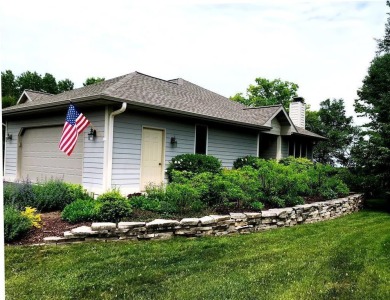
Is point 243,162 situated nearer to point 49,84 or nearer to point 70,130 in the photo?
point 70,130

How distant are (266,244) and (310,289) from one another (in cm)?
178

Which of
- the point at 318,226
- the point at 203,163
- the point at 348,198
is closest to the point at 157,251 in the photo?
the point at 318,226

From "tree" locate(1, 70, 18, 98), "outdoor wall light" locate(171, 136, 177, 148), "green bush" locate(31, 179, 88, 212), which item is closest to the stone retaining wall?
"green bush" locate(31, 179, 88, 212)

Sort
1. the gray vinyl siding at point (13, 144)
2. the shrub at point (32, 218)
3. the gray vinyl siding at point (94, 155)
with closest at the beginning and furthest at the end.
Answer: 1. the shrub at point (32, 218)
2. the gray vinyl siding at point (94, 155)
3. the gray vinyl siding at point (13, 144)

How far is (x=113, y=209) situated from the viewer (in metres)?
5.61

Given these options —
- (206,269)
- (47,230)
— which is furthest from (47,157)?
(206,269)

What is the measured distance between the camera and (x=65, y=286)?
342 centimetres

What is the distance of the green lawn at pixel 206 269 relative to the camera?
336cm

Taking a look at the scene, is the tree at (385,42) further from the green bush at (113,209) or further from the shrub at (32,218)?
the shrub at (32,218)

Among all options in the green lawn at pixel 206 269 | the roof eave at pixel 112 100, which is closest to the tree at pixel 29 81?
the roof eave at pixel 112 100

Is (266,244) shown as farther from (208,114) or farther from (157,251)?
(208,114)

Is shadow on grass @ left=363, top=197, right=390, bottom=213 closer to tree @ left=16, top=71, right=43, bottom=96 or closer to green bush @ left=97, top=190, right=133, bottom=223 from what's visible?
green bush @ left=97, top=190, right=133, bottom=223

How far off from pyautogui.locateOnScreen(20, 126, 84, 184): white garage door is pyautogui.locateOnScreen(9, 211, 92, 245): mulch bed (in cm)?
336

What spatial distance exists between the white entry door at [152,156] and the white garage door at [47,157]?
174 cm
